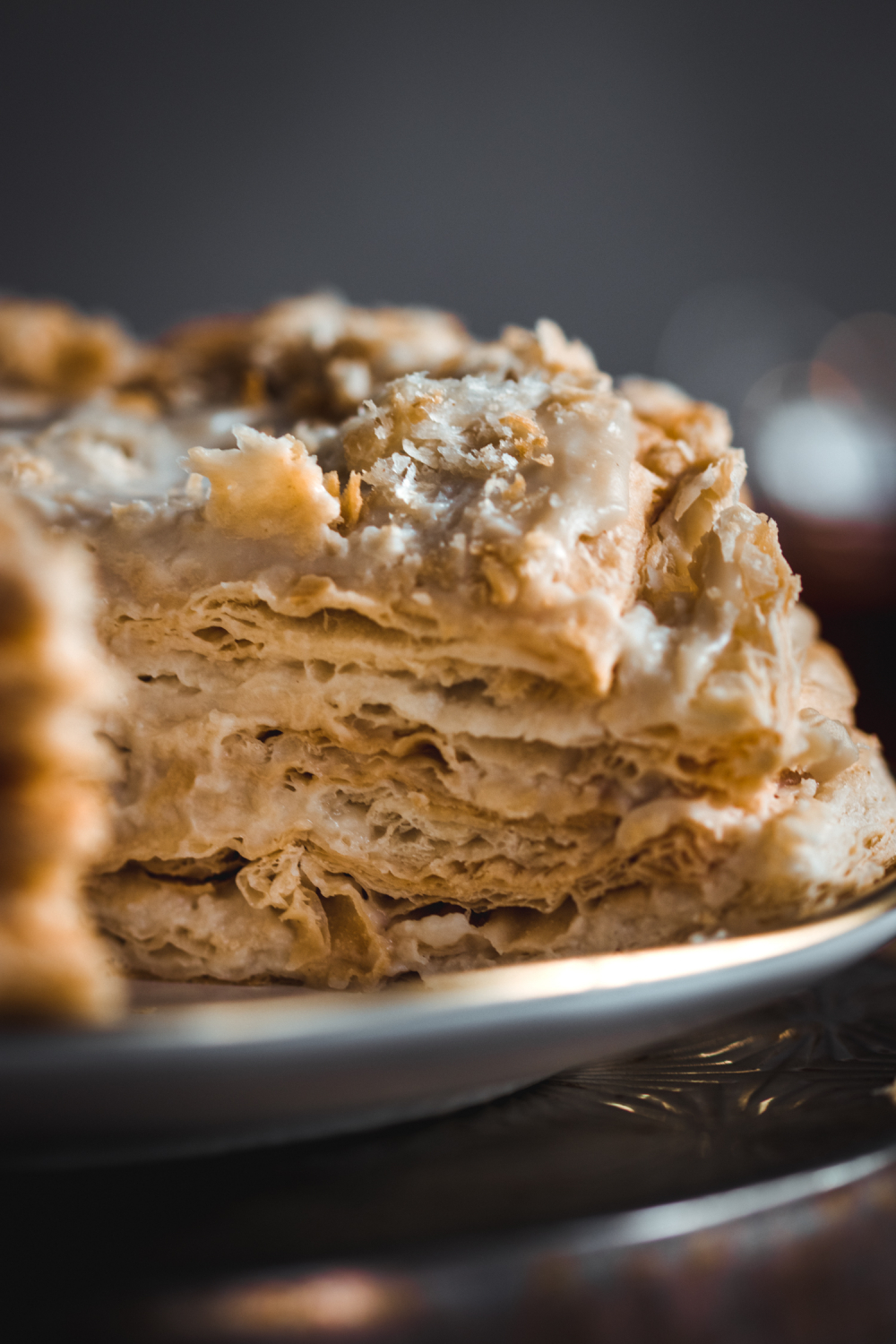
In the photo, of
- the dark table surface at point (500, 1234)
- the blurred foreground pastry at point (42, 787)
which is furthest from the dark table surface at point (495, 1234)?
the blurred foreground pastry at point (42, 787)

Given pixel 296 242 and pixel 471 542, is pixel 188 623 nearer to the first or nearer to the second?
pixel 471 542

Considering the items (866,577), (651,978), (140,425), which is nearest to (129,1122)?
(651,978)

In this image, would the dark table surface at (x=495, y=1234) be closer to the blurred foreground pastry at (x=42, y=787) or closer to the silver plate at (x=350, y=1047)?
the silver plate at (x=350, y=1047)

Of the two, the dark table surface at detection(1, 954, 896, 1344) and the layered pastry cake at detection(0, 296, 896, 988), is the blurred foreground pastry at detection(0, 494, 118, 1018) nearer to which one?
the dark table surface at detection(1, 954, 896, 1344)

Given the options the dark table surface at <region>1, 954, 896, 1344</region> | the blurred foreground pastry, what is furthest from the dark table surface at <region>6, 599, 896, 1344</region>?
the blurred foreground pastry

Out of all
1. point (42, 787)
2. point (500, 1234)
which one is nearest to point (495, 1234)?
point (500, 1234)

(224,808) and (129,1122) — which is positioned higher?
(224,808)

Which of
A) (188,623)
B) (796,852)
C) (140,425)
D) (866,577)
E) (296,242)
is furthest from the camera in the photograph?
(296,242)
